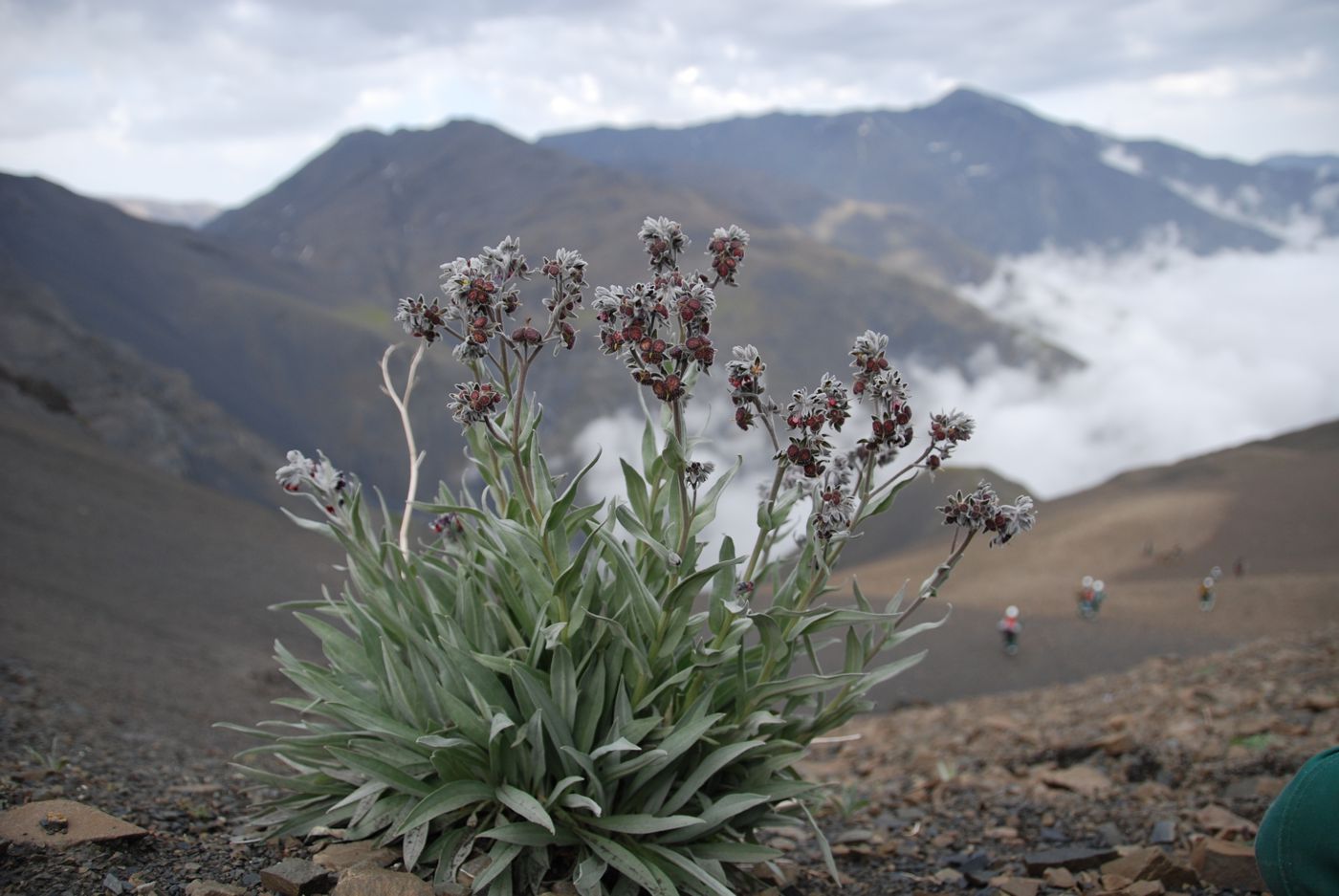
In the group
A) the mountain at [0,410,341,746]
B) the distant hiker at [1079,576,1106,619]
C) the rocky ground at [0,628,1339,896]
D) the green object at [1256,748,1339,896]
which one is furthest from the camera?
the distant hiker at [1079,576,1106,619]

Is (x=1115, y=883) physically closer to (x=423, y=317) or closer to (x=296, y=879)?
(x=296, y=879)

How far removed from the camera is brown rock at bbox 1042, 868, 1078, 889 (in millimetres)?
3645

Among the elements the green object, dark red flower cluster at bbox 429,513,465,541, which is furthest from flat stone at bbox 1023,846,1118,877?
dark red flower cluster at bbox 429,513,465,541

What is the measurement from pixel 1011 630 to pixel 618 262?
122 m

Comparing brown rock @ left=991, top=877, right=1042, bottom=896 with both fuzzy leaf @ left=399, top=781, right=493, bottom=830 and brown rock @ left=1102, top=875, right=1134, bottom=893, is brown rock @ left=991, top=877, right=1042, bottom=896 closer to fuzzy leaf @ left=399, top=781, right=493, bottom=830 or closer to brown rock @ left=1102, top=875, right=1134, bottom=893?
brown rock @ left=1102, top=875, right=1134, bottom=893

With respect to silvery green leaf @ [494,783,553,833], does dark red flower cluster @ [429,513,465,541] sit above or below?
above

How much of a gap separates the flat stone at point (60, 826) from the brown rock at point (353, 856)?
2.06 ft

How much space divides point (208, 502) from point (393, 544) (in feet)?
124

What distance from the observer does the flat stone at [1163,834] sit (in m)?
4.43

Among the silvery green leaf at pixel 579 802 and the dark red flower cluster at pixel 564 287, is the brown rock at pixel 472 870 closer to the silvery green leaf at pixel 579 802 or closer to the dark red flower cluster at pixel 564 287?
the silvery green leaf at pixel 579 802

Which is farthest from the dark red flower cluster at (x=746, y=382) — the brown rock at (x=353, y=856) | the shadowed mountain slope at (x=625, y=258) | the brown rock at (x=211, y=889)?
the shadowed mountain slope at (x=625, y=258)

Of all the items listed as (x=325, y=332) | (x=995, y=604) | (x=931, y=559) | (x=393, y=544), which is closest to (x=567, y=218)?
(x=325, y=332)

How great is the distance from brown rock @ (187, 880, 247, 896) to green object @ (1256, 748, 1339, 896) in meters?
2.66

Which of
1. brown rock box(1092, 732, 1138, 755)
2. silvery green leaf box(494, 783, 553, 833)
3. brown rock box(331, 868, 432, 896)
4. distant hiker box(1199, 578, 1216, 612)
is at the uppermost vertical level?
silvery green leaf box(494, 783, 553, 833)
